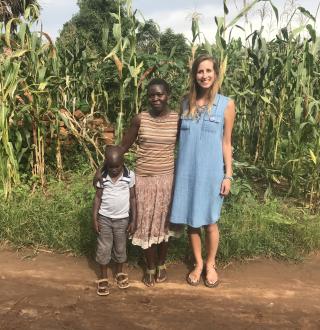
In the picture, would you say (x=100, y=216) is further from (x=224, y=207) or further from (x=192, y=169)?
(x=224, y=207)

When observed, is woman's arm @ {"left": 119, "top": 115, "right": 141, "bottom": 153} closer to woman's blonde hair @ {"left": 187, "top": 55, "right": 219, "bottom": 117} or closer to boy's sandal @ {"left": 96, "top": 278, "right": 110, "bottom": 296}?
woman's blonde hair @ {"left": 187, "top": 55, "right": 219, "bottom": 117}

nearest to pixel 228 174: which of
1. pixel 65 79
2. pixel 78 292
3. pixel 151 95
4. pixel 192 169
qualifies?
pixel 192 169

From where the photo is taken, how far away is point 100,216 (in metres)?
2.75

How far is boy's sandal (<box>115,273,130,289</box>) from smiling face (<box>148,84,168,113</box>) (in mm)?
1223

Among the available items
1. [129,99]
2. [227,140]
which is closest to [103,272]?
[227,140]

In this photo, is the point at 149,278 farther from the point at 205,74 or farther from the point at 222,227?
the point at 205,74

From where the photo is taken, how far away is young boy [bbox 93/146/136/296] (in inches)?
106

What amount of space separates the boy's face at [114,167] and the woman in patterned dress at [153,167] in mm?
121

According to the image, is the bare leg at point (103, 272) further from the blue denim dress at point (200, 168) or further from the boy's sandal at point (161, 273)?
the blue denim dress at point (200, 168)

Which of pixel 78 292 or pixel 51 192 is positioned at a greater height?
pixel 51 192

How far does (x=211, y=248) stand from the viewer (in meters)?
2.89

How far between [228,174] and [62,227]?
5.30 feet

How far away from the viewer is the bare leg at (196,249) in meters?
2.86

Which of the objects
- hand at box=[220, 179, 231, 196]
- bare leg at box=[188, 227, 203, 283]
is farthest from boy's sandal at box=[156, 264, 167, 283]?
hand at box=[220, 179, 231, 196]
